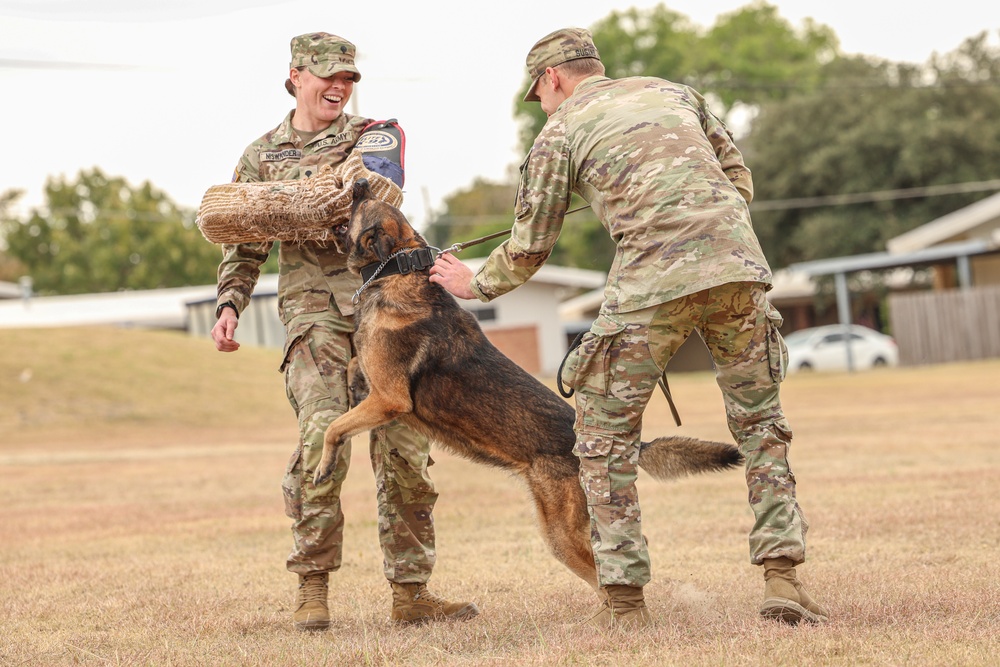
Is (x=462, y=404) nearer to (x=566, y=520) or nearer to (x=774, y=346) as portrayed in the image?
(x=566, y=520)

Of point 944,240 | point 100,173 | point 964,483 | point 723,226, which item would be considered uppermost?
point 100,173

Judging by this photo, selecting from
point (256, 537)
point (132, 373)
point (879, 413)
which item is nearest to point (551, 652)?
point (256, 537)

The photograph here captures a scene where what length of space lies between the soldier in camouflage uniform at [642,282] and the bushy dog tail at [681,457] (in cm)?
17

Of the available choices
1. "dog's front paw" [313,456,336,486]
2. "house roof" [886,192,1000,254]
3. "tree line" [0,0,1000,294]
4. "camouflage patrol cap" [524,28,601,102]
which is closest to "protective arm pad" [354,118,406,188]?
"camouflage patrol cap" [524,28,601,102]

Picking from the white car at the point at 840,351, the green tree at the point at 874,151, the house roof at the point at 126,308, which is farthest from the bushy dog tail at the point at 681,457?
the green tree at the point at 874,151

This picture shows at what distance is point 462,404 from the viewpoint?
5094mm

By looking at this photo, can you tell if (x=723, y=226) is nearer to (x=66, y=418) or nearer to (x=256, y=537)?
(x=256, y=537)

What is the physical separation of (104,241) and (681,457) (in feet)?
186

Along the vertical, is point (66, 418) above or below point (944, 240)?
below

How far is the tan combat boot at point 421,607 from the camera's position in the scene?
555 cm

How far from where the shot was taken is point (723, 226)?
4590mm

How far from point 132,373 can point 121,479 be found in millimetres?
14998

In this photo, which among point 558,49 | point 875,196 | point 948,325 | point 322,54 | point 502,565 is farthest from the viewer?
point 875,196

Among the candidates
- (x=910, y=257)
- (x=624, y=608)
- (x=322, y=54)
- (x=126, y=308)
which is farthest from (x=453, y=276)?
(x=126, y=308)
